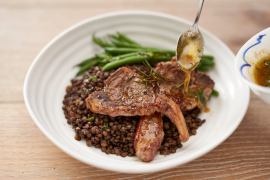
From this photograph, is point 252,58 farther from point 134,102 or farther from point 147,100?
point 134,102

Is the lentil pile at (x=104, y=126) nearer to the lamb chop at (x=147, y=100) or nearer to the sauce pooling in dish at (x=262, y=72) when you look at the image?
the lamb chop at (x=147, y=100)

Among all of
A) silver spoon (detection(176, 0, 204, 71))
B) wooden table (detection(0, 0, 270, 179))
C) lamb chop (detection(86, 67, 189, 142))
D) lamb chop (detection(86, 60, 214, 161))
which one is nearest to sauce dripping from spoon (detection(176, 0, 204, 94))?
silver spoon (detection(176, 0, 204, 71))

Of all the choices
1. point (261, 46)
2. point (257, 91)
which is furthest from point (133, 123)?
point (261, 46)

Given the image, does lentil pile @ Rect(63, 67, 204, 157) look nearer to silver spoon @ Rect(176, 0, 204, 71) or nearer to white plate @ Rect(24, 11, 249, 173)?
white plate @ Rect(24, 11, 249, 173)

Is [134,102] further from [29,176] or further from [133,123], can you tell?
[29,176]

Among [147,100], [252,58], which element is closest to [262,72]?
[252,58]

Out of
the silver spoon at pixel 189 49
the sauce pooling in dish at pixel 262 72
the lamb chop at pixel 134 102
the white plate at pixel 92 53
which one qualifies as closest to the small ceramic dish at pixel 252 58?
the sauce pooling in dish at pixel 262 72
